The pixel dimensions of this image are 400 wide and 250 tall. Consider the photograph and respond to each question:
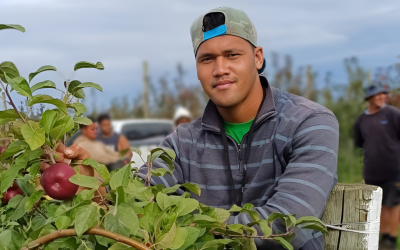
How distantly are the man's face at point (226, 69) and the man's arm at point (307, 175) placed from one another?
294 millimetres

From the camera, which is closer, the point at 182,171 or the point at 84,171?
the point at 84,171

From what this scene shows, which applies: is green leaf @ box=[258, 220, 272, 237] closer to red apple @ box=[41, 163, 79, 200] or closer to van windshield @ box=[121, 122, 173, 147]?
red apple @ box=[41, 163, 79, 200]

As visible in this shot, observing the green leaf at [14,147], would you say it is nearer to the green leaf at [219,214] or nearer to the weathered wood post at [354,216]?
the green leaf at [219,214]

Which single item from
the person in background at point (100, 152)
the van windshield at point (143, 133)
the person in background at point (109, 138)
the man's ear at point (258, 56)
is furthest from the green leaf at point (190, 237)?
the van windshield at point (143, 133)

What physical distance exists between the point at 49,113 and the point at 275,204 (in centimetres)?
67

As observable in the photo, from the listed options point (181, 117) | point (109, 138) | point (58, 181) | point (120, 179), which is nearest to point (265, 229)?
point (120, 179)

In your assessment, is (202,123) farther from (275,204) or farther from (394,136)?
(394,136)

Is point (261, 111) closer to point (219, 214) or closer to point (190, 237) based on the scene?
point (219, 214)

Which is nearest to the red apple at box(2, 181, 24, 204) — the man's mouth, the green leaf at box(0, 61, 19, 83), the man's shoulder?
the green leaf at box(0, 61, 19, 83)

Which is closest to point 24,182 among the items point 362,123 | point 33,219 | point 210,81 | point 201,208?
point 33,219

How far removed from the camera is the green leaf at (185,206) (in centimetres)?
90

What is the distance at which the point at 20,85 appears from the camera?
929 mm

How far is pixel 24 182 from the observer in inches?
43.1

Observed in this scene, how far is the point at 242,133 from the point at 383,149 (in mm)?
3552
